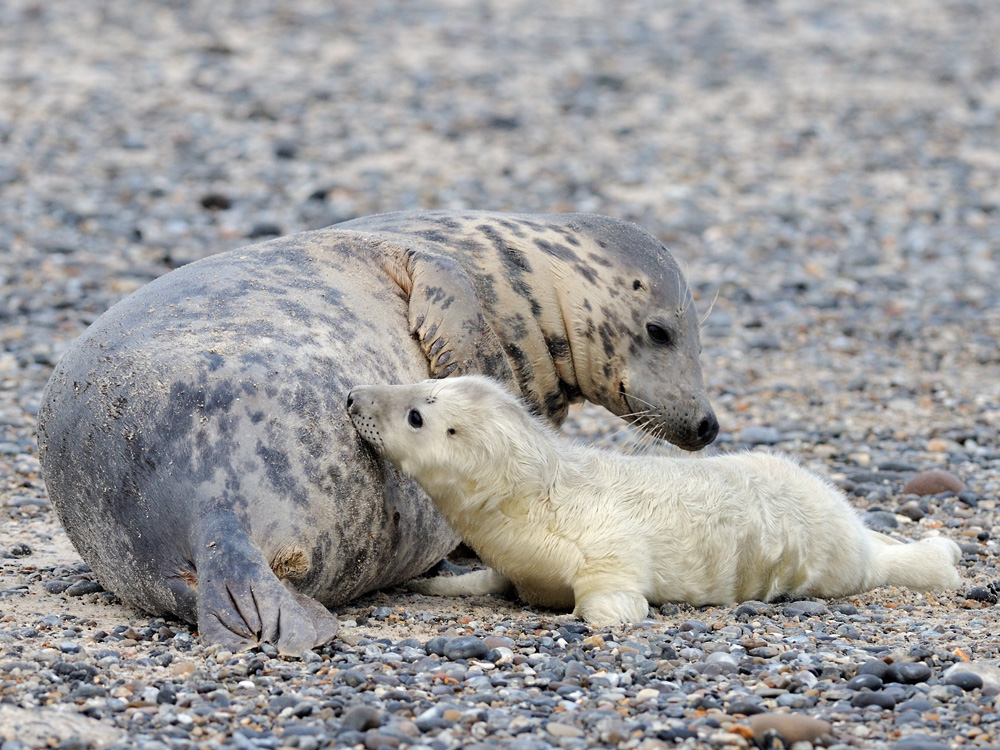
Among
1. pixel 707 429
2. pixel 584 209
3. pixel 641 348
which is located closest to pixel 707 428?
→ pixel 707 429

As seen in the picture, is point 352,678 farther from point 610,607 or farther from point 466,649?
point 610,607

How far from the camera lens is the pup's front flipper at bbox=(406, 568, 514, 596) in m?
4.64

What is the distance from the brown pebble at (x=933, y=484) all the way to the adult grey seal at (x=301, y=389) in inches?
52.8

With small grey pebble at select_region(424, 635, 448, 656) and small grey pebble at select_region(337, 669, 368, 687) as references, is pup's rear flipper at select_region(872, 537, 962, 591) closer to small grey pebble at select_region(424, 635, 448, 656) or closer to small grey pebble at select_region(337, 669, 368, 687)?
small grey pebble at select_region(424, 635, 448, 656)

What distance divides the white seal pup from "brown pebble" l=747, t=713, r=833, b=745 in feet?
3.26

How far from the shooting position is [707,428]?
5.26 meters

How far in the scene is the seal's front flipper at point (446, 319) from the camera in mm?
4715

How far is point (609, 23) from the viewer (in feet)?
53.7

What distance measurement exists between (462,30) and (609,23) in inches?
77.3

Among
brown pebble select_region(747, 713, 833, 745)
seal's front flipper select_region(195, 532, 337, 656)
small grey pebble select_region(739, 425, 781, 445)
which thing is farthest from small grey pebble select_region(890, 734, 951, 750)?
small grey pebble select_region(739, 425, 781, 445)

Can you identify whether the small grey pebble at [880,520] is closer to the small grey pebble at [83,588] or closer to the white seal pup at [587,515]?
the white seal pup at [587,515]

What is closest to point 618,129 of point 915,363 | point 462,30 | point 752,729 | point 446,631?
point 462,30

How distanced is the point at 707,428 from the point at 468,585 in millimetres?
1185

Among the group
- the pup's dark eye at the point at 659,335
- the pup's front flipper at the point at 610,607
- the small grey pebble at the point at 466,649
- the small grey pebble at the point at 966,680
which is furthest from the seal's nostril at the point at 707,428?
the small grey pebble at the point at 966,680
